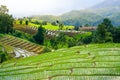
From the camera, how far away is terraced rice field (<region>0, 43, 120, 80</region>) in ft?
101

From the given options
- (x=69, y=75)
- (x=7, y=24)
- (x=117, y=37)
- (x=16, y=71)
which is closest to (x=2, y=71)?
(x=16, y=71)

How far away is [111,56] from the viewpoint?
1495 inches

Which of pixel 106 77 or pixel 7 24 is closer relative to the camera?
pixel 106 77

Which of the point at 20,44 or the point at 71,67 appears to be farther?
the point at 20,44

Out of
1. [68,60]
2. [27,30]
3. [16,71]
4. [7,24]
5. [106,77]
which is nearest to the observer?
[106,77]

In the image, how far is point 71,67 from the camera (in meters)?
34.2

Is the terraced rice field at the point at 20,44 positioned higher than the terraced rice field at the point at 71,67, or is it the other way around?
the terraced rice field at the point at 71,67

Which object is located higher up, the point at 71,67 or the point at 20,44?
the point at 71,67

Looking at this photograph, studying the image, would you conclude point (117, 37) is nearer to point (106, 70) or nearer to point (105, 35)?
point (105, 35)

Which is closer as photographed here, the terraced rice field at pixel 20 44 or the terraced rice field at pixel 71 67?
the terraced rice field at pixel 71 67

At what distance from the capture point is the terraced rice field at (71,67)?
30.7 meters

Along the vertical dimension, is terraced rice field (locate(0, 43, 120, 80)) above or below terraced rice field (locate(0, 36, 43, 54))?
Result: above

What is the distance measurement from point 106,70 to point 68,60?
22.7 feet

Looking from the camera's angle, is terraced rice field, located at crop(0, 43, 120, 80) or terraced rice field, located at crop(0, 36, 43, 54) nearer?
terraced rice field, located at crop(0, 43, 120, 80)
